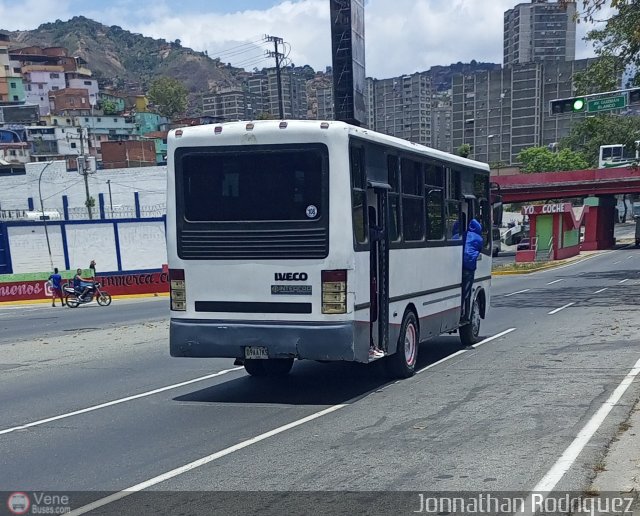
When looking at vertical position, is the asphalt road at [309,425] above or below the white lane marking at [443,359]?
above

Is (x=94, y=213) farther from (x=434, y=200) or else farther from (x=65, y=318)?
(x=434, y=200)

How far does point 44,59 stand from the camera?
560 ft

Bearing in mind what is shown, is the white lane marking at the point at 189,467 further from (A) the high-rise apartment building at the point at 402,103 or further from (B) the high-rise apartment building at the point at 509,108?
(B) the high-rise apartment building at the point at 509,108

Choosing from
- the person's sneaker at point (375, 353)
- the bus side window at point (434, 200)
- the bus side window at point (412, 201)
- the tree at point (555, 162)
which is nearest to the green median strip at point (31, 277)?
the bus side window at point (434, 200)

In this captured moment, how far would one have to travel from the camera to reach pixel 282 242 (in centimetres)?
897

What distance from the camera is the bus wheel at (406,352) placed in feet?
34.1

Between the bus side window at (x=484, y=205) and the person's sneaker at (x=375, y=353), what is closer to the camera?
the person's sneaker at (x=375, y=353)

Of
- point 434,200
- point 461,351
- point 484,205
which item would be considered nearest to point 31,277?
point 484,205

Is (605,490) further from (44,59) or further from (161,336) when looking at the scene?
(44,59)

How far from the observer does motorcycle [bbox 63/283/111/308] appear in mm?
30812

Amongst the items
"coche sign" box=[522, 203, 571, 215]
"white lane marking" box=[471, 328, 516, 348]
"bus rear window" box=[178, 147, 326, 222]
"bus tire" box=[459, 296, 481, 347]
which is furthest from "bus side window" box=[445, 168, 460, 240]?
"coche sign" box=[522, 203, 571, 215]

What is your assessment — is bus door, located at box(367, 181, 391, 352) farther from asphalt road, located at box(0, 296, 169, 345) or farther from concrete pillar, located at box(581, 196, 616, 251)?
concrete pillar, located at box(581, 196, 616, 251)

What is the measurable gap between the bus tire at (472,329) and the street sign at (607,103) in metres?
11.7

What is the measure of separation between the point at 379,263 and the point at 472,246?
154 inches
